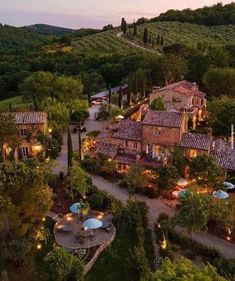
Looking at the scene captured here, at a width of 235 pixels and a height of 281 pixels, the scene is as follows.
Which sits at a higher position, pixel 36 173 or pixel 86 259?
pixel 36 173

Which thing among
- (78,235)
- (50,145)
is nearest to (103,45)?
(50,145)

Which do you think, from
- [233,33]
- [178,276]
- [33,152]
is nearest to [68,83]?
[33,152]

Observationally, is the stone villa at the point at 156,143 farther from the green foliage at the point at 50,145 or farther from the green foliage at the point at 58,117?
the green foliage at the point at 58,117

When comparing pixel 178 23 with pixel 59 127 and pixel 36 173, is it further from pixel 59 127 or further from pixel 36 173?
pixel 36 173

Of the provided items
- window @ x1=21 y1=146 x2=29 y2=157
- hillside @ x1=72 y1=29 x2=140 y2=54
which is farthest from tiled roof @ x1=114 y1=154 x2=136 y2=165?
hillside @ x1=72 y1=29 x2=140 y2=54

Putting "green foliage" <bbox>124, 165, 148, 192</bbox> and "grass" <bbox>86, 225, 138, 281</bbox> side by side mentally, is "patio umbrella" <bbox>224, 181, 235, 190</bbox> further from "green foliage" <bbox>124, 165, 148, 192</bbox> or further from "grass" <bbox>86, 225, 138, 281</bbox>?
"grass" <bbox>86, 225, 138, 281</bbox>

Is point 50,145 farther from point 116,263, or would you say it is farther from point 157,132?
point 116,263
